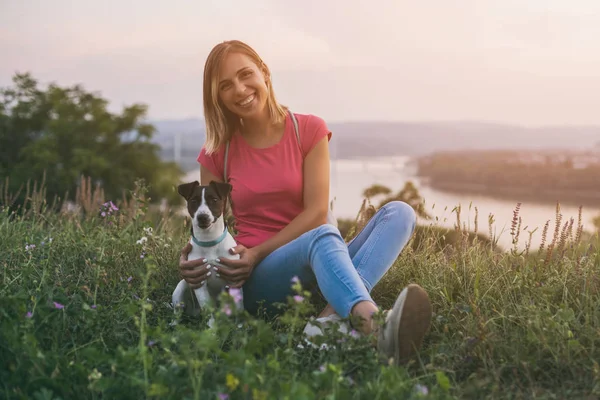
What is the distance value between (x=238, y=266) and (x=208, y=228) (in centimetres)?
26

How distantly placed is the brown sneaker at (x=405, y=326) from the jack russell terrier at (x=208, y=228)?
923 mm

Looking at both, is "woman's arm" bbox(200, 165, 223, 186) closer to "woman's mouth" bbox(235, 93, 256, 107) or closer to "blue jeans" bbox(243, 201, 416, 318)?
"woman's mouth" bbox(235, 93, 256, 107)

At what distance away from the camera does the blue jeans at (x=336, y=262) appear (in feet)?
9.84

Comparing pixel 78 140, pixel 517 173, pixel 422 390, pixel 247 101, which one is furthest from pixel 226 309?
pixel 78 140

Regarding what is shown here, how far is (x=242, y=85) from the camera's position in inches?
141

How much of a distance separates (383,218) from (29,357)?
6.37 ft

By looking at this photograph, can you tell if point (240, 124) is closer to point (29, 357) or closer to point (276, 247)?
point (276, 247)

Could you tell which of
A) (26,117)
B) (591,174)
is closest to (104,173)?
(26,117)

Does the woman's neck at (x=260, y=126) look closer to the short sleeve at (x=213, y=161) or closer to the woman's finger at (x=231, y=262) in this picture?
the short sleeve at (x=213, y=161)

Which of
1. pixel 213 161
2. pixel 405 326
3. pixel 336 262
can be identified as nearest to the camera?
pixel 405 326

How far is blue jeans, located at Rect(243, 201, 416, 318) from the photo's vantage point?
9.84ft

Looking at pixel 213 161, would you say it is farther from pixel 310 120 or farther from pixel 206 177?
pixel 310 120

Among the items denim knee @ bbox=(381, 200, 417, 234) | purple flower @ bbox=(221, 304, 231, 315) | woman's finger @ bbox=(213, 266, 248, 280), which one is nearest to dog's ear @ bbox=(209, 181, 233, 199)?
woman's finger @ bbox=(213, 266, 248, 280)

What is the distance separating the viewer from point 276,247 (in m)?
3.51
